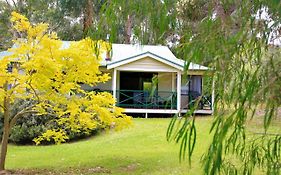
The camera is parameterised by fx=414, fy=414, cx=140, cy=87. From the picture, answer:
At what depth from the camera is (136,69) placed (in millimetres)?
20328

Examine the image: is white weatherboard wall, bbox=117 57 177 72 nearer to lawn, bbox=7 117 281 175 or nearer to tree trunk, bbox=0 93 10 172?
lawn, bbox=7 117 281 175

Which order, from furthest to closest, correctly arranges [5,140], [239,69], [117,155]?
[117,155] < [5,140] < [239,69]

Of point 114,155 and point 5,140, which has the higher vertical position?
point 5,140

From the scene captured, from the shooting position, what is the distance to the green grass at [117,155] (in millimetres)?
10453

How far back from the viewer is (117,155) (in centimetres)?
1238

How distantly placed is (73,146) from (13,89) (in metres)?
4.84

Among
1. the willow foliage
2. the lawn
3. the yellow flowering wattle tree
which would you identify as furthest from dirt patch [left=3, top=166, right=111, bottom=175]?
the willow foliage

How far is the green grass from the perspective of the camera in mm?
10453

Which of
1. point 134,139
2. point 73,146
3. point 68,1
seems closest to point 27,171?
point 73,146

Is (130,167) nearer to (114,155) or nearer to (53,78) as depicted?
(114,155)

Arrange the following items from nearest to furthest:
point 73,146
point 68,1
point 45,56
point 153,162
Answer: point 45,56 < point 153,162 < point 73,146 < point 68,1

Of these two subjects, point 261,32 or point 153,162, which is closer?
point 261,32

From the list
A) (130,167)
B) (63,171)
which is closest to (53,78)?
(63,171)

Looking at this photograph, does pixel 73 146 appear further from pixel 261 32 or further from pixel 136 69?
pixel 261 32
